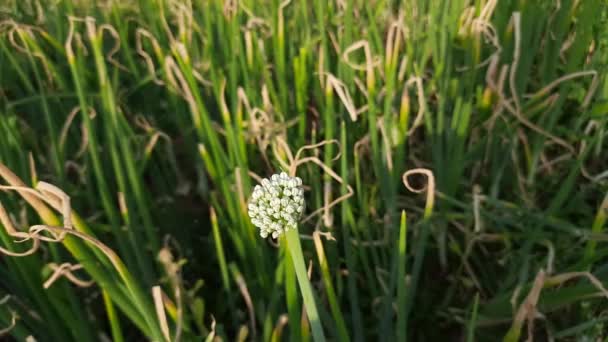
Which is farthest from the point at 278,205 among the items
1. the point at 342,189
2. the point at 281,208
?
the point at 342,189

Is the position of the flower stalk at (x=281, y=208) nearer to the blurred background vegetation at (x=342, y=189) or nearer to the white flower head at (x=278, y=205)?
the white flower head at (x=278, y=205)

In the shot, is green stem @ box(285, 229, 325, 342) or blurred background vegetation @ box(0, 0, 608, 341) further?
blurred background vegetation @ box(0, 0, 608, 341)

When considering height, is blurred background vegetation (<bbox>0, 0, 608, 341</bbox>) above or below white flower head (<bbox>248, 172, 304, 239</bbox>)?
below

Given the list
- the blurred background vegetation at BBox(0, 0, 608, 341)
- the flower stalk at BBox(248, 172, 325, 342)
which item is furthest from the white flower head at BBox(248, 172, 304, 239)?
the blurred background vegetation at BBox(0, 0, 608, 341)

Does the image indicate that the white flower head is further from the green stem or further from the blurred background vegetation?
the blurred background vegetation

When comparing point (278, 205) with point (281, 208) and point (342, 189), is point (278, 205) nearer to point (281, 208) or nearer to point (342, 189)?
point (281, 208)

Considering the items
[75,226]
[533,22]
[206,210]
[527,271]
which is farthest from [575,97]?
[75,226]

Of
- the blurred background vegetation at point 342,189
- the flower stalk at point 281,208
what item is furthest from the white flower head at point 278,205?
the blurred background vegetation at point 342,189
